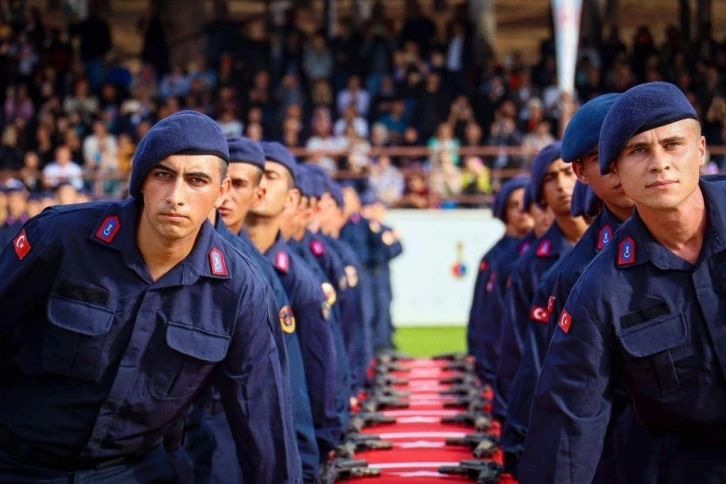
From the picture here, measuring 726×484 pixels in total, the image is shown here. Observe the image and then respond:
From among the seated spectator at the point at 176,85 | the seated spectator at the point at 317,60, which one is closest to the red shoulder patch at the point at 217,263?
the seated spectator at the point at 317,60

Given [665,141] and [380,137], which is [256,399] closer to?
[665,141]

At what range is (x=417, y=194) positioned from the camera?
20.8 m

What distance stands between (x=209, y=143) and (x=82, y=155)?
1791 centimetres

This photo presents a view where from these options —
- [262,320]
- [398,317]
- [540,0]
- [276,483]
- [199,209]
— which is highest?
[540,0]

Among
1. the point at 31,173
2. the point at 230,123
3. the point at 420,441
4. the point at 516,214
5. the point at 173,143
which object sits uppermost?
the point at 230,123

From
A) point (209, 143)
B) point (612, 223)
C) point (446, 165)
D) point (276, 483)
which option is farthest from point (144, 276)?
point (446, 165)

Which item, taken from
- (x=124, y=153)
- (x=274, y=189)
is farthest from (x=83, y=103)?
(x=274, y=189)

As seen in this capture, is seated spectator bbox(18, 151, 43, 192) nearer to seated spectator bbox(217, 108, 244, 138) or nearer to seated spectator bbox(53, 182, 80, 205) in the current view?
seated spectator bbox(53, 182, 80, 205)

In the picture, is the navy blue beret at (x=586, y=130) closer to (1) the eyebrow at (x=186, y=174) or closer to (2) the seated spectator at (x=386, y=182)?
(1) the eyebrow at (x=186, y=174)

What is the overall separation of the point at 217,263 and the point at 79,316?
493 millimetres

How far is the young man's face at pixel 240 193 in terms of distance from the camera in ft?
22.7

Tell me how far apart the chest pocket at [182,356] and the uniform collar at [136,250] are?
166 millimetres

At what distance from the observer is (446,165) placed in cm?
2056

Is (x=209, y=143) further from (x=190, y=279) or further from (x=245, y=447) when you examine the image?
(x=245, y=447)
